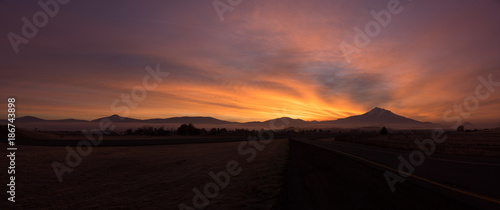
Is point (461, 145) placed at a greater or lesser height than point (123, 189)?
lesser

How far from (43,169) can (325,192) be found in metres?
15.9

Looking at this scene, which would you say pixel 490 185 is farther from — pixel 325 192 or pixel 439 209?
pixel 325 192

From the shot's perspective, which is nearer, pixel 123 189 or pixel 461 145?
pixel 123 189

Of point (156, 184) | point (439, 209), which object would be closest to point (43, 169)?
point (156, 184)

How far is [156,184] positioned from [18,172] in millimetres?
7625

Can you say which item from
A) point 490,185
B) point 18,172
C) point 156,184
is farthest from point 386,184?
point 18,172

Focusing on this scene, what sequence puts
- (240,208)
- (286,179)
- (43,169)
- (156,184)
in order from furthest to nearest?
(43,169), (156,184), (286,179), (240,208)

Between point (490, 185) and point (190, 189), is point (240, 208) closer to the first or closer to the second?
point (190, 189)

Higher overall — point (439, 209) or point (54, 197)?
point (439, 209)

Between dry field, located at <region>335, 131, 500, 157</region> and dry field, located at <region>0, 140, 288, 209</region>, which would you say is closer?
Result: dry field, located at <region>0, 140, 288, 209</region>

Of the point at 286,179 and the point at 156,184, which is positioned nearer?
the point at 286,179

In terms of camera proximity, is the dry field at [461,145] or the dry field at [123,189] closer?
the dry field at [123,189]

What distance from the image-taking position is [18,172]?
13.5m

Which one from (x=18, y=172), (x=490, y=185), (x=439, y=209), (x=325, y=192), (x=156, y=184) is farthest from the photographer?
(x=18, y=172)
